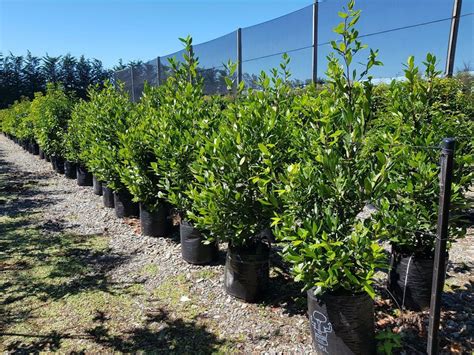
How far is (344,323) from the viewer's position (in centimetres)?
233

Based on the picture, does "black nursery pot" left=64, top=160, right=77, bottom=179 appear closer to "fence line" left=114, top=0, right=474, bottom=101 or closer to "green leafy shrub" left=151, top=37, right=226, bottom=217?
"fence line" left=114, top=0, right=474, bottom=101

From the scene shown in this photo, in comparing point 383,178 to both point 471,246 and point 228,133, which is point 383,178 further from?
point 471,246

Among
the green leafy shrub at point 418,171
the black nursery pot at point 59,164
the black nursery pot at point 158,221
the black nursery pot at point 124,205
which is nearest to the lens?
the green leafy shrub at point 418,171

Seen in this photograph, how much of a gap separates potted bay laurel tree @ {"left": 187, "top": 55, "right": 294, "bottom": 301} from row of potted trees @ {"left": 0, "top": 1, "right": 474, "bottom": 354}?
0.4 inches

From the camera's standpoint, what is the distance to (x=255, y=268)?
127 inches

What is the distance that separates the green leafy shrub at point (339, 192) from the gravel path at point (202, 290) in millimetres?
686

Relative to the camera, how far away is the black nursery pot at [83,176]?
27.6 ft

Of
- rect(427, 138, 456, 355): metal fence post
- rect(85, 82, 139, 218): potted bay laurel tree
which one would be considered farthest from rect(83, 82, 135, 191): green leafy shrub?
rect(427, 138, 456, 355): metal fence post

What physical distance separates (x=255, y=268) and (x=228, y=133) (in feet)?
3.86

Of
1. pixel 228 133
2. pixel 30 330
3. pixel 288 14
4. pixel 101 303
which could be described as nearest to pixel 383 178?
pixel 228 133

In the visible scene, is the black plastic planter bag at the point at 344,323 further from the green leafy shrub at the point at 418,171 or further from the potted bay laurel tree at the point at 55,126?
the potted bay laurel tree at the point at 55,126

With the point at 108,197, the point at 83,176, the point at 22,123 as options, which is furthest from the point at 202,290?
the point at 22,123

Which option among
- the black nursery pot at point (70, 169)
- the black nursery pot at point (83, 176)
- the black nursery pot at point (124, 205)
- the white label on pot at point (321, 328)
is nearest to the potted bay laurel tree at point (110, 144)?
the black nursery pot at point (124, 205)

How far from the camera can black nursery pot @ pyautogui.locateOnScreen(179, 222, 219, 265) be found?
403cm
